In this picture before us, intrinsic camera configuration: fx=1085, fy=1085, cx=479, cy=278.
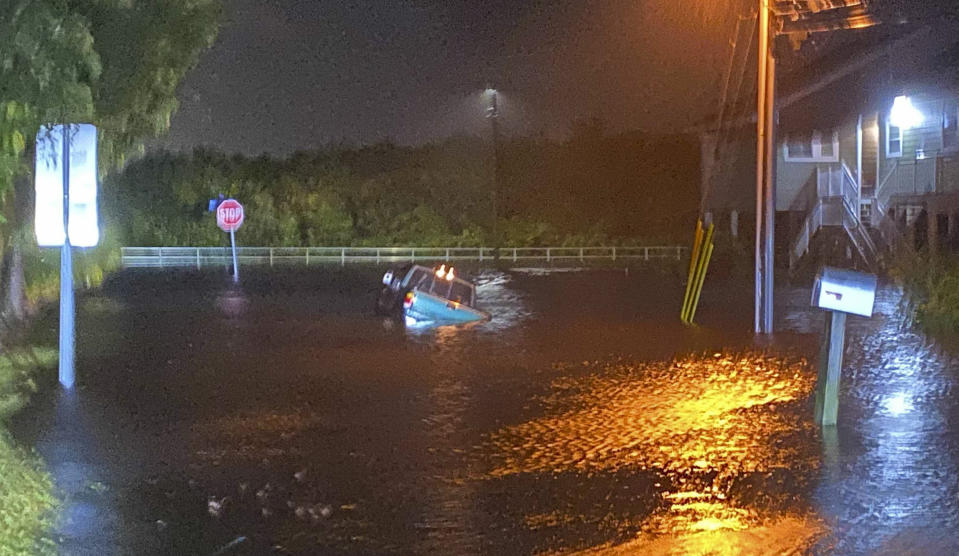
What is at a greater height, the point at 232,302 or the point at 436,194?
the point at 436,194

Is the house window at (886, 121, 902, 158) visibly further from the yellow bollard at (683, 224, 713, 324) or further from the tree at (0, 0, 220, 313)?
the tree at (0, 0, 220, 313)

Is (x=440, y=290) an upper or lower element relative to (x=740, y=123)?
lower

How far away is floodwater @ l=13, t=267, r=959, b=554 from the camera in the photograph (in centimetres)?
677

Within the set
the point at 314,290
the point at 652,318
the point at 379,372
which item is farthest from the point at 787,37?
the point at 314,290

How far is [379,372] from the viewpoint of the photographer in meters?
13.4

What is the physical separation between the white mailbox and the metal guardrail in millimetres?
33245

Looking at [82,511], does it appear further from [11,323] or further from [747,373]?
[11,323]

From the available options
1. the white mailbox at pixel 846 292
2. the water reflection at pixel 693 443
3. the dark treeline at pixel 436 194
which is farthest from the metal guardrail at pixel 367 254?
the white mailbox at pixel 846 292

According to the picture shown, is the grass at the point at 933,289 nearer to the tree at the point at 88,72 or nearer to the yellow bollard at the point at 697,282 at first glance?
the yellow bollard at the point at 697,282

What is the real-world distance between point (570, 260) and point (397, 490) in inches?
1406

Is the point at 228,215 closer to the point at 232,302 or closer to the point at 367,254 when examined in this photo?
the point at 232,302

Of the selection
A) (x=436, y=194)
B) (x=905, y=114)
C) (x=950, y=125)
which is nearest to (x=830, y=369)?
(x=950, y=125)

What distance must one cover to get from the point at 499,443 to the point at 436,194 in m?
47.2

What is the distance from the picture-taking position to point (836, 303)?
9172mm
